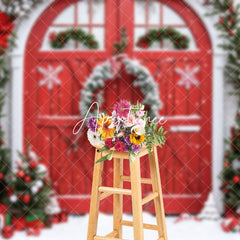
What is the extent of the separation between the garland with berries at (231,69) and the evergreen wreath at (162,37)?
14.9 inches

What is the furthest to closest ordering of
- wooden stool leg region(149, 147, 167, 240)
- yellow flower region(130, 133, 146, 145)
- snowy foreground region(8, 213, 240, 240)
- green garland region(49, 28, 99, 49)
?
green garland region(49, 28, 99, 49)
snowy foreground region(8, 213, 240, 240)
wooden stool leg region(149, 147, 167, 240)
yellow flower region(130, 133, 146, 145)

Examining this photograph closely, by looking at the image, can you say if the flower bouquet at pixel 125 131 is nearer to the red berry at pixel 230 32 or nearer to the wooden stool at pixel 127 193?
the wooden stool at pixel 127 193

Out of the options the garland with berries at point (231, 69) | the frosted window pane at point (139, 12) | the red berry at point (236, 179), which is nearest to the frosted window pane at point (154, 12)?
the frosted window pane at point (139, 12)

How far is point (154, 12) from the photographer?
5.19 meters

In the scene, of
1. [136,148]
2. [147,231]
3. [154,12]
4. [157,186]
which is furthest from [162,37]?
[136,148]

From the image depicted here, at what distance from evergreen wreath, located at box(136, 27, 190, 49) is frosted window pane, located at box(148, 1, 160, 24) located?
106 millimetres

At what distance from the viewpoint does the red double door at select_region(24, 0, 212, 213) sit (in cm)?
514

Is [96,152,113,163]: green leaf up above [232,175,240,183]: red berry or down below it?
above

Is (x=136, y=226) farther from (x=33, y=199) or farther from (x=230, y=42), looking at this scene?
(x=230, y=42)

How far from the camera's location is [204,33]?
204 inches

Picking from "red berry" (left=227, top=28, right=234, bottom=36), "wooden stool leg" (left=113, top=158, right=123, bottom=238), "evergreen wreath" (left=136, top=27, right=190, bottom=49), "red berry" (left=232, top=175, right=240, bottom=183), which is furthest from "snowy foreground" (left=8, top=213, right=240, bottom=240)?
"red berry" (left=227, top=28, right=234, bottom=36)

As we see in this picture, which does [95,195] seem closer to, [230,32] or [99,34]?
[99,34]

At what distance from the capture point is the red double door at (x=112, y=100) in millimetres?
5141

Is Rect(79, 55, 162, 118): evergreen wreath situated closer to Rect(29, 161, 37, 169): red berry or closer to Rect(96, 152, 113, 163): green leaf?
Rect(29, 161, 37, 169): red berry
